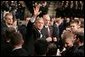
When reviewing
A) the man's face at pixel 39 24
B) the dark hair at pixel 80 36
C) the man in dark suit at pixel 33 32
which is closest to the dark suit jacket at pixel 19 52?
the man in dark suit at pixel 33 32

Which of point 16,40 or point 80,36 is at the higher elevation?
point 16,40

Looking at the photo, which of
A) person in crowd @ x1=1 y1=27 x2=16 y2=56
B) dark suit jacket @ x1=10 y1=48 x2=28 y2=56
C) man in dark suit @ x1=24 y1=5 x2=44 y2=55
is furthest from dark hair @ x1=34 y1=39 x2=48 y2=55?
man in dark suit @ x1=24 y1=5 x2=44 y2=55

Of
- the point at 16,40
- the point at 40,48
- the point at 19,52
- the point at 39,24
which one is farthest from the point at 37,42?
the point at 39,24

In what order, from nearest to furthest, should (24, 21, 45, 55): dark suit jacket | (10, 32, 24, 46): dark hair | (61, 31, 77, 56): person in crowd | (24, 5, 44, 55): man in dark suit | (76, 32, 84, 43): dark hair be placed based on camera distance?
(10, 32, 24, 46): dark hair
(24, 21, 45, 55): dark suit jacket
(24, 5, 44, 55): man in dark suit
(61, 31, 77, 56): person in crowd
(76, 32, 84, 43): dark hair

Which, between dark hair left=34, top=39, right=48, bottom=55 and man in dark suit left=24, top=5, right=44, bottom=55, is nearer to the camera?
dark hair left=34, top=39, right=48, bottom=55

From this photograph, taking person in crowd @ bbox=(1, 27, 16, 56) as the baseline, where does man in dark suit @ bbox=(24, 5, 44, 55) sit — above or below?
below

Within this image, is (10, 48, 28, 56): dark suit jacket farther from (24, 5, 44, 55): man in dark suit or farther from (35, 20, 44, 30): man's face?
(35, 20, 44, 30): man's face

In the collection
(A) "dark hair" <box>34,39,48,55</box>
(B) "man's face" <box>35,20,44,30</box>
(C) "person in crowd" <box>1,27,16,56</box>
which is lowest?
(B) "man's face" <box>35,20,44,30</box>

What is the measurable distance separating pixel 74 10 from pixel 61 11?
2.02 feet

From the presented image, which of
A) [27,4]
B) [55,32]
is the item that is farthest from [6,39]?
[27,4]

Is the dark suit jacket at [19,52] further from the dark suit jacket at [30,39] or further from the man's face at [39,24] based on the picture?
the man's face at [39,24]

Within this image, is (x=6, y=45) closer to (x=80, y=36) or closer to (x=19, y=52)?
(x=19, y=52)

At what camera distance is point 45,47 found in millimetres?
4102

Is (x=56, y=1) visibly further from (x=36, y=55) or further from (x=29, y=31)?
(x=36, y=55)
